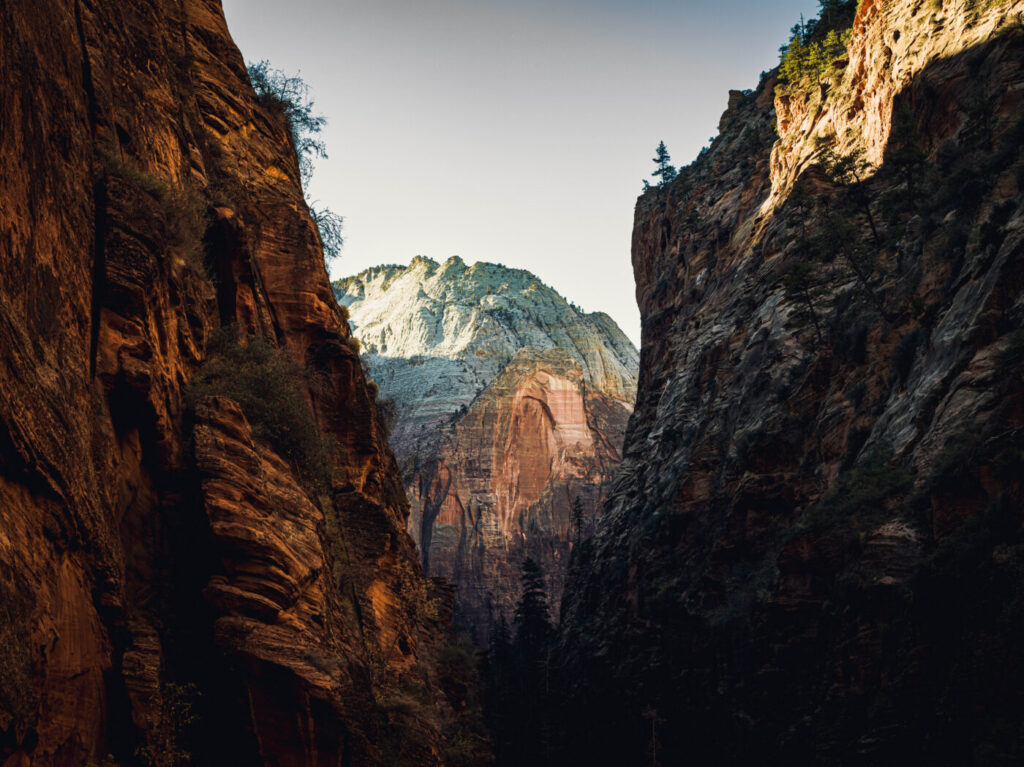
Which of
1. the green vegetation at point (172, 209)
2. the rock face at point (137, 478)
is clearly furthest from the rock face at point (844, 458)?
the green vegetation at point (172, 209)

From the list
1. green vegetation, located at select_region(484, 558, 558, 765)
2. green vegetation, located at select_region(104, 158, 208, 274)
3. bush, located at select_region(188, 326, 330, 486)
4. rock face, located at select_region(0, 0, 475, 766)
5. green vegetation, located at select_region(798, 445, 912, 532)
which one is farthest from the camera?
green vegetation, located at select_region(484, 558, 558, 765)

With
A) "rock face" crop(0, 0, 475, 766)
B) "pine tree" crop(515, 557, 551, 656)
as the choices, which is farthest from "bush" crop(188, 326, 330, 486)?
"pine tree" crop(515, 557, 551, 656)

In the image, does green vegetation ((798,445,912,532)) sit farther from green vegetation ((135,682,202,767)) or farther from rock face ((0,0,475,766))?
green vegetation ((135,682,202,767))

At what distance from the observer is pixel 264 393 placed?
742 inches

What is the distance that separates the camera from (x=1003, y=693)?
15938mm

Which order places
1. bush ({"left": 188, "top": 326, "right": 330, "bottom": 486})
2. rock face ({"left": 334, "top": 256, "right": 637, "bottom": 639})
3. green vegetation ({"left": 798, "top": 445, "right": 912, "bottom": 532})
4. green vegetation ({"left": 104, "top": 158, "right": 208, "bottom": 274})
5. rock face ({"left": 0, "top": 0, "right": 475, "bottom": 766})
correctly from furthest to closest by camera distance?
rock face ({"left": 334, "top": 256, "right": 637, "bottom": 639}), green vegetation ({"left": 798, "top": 445, "right": 912, "bottom": 532}), bush ({"left": 188, "top": 326, "right": 330, "bottom": 486}), green vegetation ({"left": 104, "top": 158, "right": 208, "bottom": 274}), rock face ({"left": 0, "top": 0, "right": 475, "bottom": 766})

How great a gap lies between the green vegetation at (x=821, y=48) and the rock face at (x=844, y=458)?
1.60 metres

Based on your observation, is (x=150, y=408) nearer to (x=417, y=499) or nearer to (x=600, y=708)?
(x=600, y=708)

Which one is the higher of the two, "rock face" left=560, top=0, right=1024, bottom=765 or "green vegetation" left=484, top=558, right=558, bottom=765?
"rock face" left=560, top=0, right=1024, bottom=765

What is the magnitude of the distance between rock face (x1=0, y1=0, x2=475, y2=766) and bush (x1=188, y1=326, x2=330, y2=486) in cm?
49

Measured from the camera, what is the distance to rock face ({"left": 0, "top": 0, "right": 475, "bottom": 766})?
32.3 ft

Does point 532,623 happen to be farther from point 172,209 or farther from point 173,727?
point 173,727

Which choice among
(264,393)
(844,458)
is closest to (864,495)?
(844,458)

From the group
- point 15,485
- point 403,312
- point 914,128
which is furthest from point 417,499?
point 15,485
